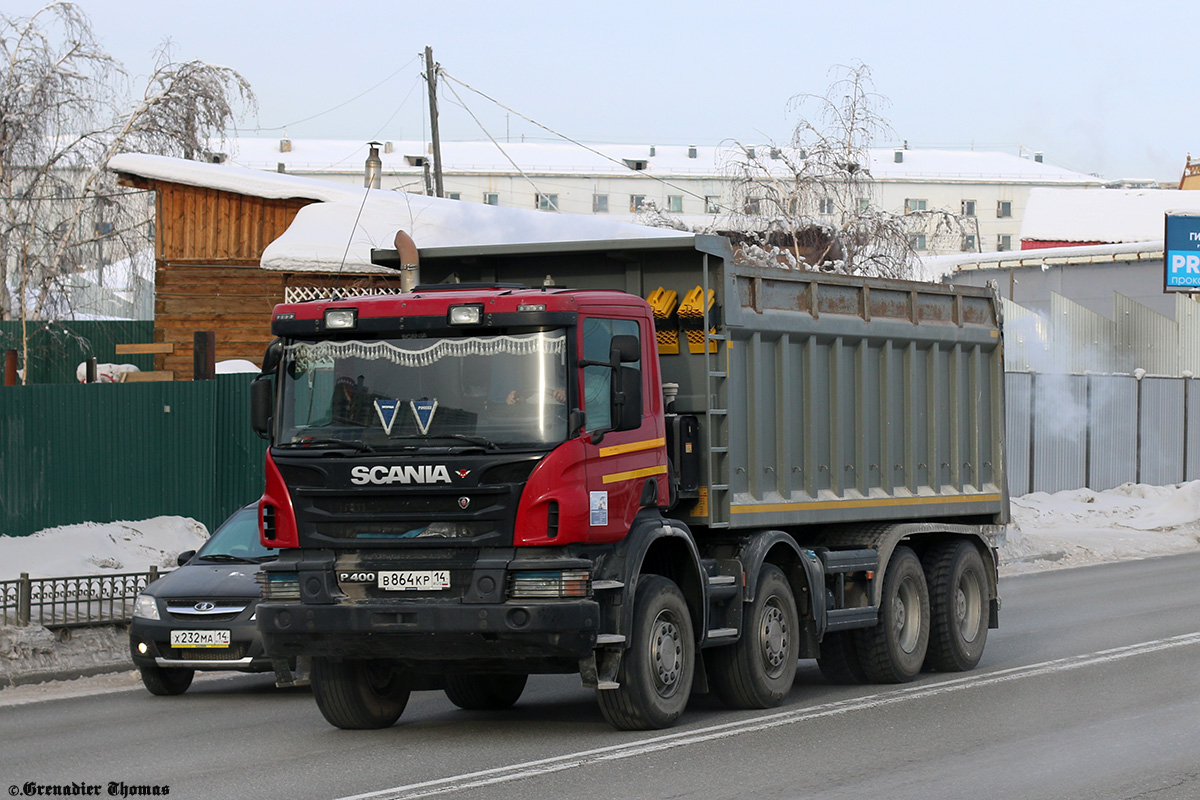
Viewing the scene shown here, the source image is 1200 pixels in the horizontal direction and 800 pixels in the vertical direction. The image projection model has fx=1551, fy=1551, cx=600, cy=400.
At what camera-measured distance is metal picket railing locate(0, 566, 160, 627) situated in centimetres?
1320

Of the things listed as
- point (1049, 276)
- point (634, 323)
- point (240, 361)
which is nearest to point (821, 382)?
point (634, 323)

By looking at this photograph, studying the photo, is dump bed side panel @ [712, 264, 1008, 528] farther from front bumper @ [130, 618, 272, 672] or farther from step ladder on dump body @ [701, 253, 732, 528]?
front bumper @ [130, 618, 272, 672]

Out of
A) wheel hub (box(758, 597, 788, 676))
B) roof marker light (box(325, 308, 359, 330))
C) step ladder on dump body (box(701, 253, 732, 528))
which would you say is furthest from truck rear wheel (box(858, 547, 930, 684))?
roof marker light (box(325, 308, 359, 330))

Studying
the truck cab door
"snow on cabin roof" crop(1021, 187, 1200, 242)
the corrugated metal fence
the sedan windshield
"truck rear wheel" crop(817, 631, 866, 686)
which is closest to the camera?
the truck cab door

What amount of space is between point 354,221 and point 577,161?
207 feet

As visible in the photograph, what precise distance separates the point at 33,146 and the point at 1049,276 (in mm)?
32101

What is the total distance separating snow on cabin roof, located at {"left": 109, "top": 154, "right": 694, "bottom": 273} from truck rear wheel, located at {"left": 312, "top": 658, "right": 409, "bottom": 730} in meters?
15.2

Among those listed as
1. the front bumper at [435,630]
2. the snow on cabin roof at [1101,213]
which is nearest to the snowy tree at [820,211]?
the front bumper at [435,630]

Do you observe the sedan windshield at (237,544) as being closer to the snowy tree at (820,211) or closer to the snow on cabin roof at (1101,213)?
the snowy tree at (820,211)

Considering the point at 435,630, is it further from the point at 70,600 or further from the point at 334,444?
the point at 70,600

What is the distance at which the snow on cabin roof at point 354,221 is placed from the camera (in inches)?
1003

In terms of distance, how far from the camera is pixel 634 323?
31.8 ft

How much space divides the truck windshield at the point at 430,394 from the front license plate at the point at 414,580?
737 mm

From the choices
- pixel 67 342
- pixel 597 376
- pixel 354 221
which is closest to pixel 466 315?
pixel 597 376
